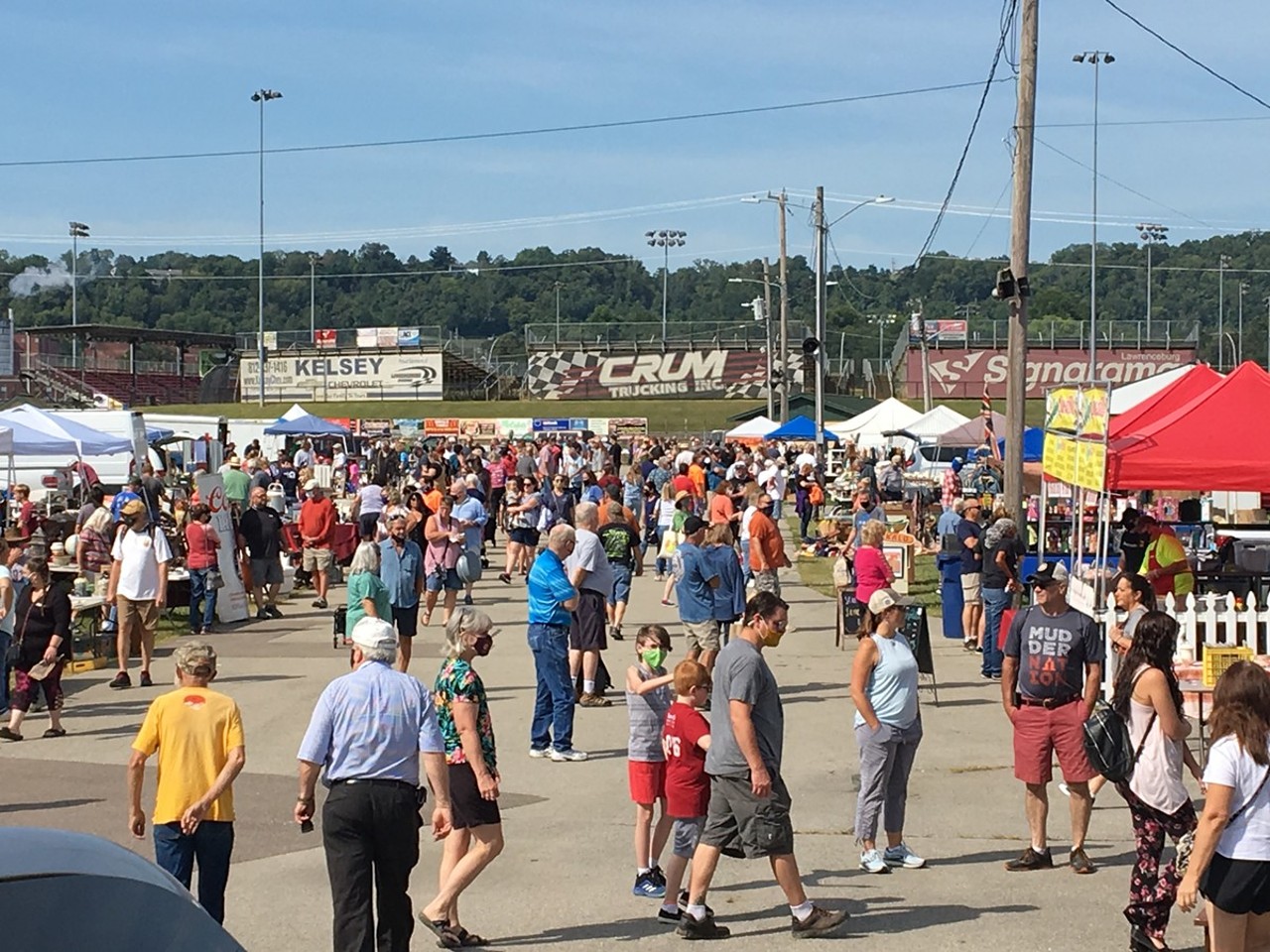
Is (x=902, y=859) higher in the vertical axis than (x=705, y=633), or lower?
lower

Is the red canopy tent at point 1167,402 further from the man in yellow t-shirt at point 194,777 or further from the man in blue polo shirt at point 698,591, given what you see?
the man in yellow t-shirt at point 194,777

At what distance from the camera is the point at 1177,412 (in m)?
15.3

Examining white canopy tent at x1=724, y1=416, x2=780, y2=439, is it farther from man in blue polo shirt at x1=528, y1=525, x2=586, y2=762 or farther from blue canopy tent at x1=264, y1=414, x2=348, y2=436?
man in blue polo shirt at x1=528, y1=525, x2=586, y2=762

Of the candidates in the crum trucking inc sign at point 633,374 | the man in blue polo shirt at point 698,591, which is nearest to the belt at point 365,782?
the man in blue polo shirt at point 698,591

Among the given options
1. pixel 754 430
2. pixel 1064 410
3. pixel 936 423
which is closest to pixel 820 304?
pixel 754 430

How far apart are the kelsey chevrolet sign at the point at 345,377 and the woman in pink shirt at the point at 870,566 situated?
249 feet

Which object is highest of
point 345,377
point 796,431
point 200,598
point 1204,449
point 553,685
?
point 345,377

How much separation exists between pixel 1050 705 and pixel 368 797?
404 cm

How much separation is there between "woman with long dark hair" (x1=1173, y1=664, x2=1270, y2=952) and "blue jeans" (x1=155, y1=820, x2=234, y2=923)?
160 inches

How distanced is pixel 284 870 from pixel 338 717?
8.62ft

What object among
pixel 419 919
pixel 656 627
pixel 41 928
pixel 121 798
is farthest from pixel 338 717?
pixel 121 798

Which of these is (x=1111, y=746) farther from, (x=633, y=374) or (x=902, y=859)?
(x=633, y=374)

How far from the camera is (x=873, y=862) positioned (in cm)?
903

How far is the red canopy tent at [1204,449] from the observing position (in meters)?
14.5
